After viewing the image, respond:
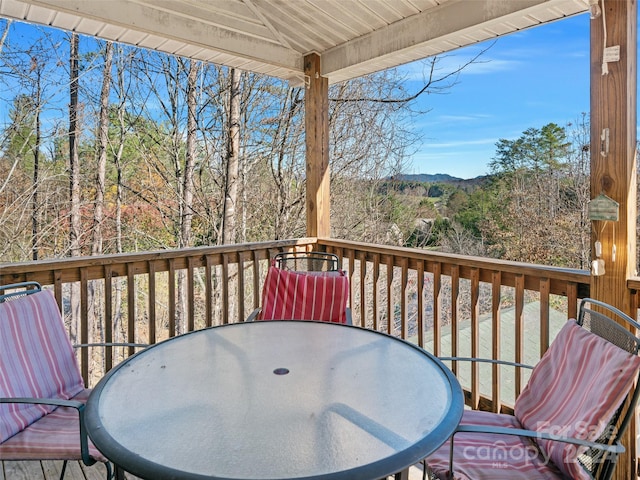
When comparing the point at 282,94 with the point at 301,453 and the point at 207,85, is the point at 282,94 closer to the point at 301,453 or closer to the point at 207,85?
the point at 207,85

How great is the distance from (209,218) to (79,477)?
240 inches

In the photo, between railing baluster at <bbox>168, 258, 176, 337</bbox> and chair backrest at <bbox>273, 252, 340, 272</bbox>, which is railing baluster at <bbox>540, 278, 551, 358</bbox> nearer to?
chair backrest at <bbox>273, 252, 340, 272</bbox>

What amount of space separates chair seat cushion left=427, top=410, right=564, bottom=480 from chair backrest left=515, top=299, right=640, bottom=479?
54 millimetres

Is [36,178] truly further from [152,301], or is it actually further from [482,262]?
[482,262]

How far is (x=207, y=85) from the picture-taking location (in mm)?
7727

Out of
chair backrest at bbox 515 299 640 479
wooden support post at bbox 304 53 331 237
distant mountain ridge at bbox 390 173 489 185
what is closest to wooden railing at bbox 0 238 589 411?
wooden support post at bbox 304 53 331 237

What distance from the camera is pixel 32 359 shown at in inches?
74.4

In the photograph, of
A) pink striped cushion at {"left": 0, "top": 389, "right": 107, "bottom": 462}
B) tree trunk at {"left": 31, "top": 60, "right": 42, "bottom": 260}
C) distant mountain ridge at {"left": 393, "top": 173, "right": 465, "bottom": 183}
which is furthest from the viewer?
distant mountain ridge at {"left": 393, "top": 173, "right": 465, "bottom": 183}

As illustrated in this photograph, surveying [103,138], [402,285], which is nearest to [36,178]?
[103,138]

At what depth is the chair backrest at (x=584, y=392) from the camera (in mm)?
1288

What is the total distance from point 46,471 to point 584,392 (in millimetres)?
2610

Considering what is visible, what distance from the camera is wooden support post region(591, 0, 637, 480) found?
82.7 inches

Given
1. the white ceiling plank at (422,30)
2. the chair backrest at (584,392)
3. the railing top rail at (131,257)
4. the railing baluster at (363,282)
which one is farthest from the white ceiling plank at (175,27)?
the chair backrest at (584,392)

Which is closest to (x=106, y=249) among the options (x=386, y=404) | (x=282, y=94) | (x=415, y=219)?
(x=282, y=94)
